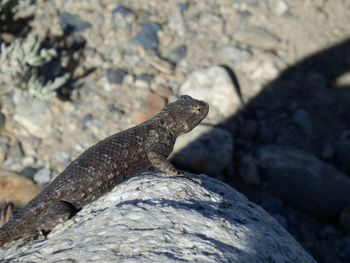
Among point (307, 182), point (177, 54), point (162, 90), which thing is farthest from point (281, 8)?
point (307, 182)

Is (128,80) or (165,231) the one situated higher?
(128,80)

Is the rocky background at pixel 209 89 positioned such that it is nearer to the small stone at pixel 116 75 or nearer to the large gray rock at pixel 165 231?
the small stone at pixel 116 75

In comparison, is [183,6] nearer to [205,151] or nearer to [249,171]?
[205,151]

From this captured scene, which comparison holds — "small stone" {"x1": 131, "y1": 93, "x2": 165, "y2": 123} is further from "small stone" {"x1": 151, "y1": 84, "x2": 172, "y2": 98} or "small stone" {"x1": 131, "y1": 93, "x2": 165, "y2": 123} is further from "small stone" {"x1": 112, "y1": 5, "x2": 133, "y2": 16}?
"small stone" {"x1": 112, "y1": 5, "x2": 133, "y2": 16}

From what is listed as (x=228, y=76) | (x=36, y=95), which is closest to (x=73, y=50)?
(x=36, y=95)

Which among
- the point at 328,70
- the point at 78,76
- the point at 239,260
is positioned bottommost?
the point at 239,260

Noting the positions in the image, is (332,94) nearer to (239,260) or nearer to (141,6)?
(141,6)
